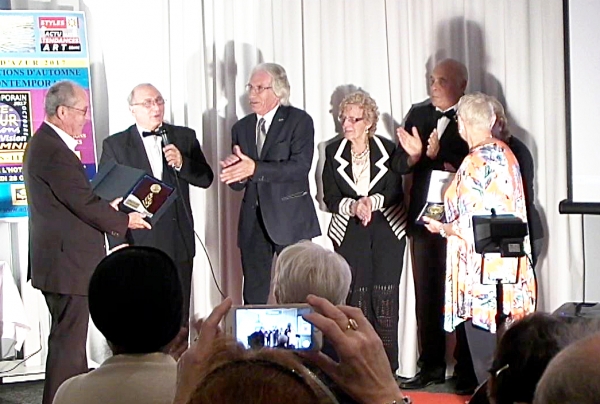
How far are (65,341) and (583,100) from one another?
2963mm

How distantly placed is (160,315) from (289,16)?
13.2 ft

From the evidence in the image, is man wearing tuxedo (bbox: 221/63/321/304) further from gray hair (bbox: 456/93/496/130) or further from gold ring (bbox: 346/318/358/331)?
gold ring (bbox: 346/318/358/331)

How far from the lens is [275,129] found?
16.8ft

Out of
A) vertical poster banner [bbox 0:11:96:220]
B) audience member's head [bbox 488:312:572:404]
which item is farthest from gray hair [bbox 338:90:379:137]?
audience member's head [bbox 488:312:572:404]

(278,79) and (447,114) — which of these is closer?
(278,79)

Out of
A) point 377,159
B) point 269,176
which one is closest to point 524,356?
point 269,176

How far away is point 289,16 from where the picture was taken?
577 cm

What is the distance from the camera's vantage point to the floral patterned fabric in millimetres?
4336

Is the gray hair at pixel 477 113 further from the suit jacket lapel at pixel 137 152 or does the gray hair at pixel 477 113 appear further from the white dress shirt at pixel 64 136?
the white dress shirt at pixel 64 136

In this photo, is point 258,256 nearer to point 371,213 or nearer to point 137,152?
point 371,213

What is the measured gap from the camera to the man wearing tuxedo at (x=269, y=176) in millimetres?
5047

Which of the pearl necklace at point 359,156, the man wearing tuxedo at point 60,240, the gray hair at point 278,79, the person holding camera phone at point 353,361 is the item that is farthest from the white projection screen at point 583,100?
the person holding camera phone at point 353,361

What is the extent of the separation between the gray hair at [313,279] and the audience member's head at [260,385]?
5.33 ft

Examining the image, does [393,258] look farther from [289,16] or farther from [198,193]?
[289,16]
